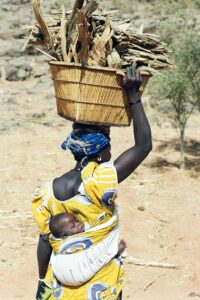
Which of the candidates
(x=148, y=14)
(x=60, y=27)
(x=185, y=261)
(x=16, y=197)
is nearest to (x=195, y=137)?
(x=16, y=197)

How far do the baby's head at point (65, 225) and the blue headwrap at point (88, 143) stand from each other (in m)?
0.25

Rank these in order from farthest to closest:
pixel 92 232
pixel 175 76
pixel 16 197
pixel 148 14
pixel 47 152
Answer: pixel 148 14 → pixel 47 152 → pixel 175 76 → pixel 16 197 → pixel 92 232

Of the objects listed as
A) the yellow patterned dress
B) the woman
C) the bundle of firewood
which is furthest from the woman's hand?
the yellow patterned dress

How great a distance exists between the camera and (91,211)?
2266 millimetres

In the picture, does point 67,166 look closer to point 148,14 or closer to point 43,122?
point 43,122

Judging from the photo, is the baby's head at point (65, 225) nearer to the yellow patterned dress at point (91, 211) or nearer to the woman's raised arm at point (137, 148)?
the yellow patterned dress at point (91, 211)

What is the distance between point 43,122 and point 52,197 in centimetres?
855

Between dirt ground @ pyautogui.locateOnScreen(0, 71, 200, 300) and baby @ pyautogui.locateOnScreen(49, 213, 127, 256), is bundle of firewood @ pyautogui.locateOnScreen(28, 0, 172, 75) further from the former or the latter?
dirt ground @ pyautogui.locateOnScreen(0, 71, 200, 300)

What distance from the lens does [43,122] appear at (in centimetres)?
1084

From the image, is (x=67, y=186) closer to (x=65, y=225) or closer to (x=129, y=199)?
(x=65, y=225)

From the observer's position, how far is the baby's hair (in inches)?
89.9

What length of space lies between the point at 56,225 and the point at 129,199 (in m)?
5.38

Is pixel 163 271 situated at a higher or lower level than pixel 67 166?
higher

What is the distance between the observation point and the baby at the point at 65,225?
7.42 feet
